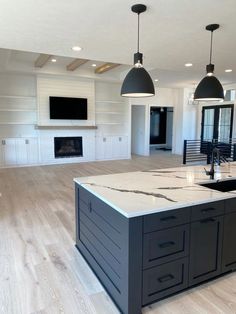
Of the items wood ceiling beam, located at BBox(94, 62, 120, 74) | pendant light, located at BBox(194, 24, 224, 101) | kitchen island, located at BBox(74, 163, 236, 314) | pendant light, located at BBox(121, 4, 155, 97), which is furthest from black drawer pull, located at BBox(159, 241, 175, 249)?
wood ceiling beam, located at BBox(94, 62, 120, 74)

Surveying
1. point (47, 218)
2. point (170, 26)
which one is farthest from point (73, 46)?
point (47, 218)

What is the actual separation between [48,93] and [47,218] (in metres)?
5.21

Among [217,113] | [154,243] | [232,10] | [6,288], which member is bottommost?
[6,288]

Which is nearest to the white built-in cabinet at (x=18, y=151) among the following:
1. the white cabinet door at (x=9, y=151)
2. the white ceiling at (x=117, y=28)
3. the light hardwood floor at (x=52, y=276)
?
the white cabinet door at (x=9, y=151)

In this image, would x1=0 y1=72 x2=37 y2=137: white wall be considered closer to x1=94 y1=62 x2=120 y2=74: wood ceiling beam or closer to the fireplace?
the fireplace

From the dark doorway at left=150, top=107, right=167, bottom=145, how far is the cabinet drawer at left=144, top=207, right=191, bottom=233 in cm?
1139

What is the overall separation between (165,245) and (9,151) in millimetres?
6979

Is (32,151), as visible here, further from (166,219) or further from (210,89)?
(166,219)

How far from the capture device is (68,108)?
26.2 ft

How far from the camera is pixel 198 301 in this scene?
77.5 inches

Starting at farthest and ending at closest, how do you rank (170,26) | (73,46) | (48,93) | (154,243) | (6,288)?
(48,93) < (73,46) < (170,26) < (6,288) < (154,243)

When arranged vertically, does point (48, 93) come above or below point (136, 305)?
above

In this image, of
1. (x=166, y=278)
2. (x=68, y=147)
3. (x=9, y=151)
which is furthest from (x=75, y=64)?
(x=166, y=278)

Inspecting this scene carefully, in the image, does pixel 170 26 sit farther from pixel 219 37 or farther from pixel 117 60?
pixel 117 60
